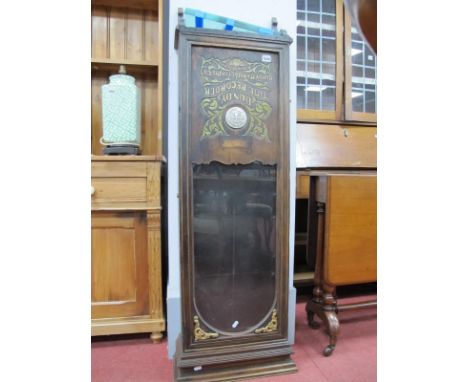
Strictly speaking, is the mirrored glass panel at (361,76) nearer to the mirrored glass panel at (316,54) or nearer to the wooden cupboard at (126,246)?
the mirrored glass panel at (316,54)

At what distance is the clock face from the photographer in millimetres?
1272

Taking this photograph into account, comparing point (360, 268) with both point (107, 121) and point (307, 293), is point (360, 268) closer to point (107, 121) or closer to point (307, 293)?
point (307, 293)

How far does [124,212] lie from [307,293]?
56.6 inches

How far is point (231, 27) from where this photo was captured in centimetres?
132

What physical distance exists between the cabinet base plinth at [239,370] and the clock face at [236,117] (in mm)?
980

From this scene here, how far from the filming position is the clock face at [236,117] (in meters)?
1.27

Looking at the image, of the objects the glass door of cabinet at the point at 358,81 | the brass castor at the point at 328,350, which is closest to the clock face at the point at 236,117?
the brass castor at the point at 328,350

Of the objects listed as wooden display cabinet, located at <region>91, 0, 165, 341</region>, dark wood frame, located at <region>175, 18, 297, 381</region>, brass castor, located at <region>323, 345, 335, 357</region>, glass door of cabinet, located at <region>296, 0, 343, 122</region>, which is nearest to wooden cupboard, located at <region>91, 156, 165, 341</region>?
wooden display cabinet, located at <region>91, 0, 165, 341</region>

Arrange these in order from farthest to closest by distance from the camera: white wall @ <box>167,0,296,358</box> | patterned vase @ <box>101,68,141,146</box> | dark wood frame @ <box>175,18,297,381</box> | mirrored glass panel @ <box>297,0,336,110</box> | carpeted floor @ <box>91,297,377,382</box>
A: mirrored glass panel @ <box>297,0,336,110</box> < patterned vase @ <box>101,68,141,146</box> < white wall @ <box>167,0,296,358</box> < carpeted floor @ <box>91,297,377,382</box> < dark wood frame @ <box>175,18,297,381</box>

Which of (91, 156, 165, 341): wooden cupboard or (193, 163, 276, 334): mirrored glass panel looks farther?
(91, 156, 165, 341): wooden cupboard

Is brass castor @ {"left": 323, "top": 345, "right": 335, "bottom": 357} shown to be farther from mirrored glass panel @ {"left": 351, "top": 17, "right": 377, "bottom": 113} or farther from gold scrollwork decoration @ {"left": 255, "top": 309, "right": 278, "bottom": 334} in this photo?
mirrored glass panel @ {"left": 351, "top": 17, "right": 377, "bottom": 113}

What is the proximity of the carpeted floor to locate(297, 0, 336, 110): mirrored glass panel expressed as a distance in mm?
1475

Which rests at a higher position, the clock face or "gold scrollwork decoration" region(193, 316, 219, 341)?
the clock face
